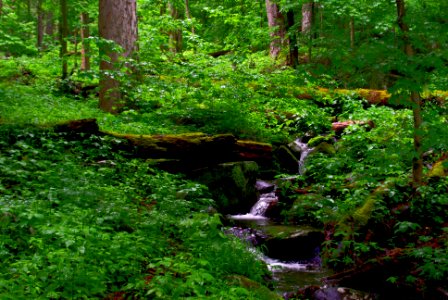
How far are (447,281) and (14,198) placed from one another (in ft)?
18.8

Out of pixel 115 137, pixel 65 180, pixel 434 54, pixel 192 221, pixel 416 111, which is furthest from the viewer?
pixel 115 137

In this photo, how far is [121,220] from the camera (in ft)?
16.9

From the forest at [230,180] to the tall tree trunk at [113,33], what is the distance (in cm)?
4

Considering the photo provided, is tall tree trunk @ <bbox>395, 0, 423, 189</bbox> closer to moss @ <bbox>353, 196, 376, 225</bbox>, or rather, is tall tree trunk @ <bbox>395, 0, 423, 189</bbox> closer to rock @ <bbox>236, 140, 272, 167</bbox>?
moss @ <bbox>353, 196, 376, 225</bbox>

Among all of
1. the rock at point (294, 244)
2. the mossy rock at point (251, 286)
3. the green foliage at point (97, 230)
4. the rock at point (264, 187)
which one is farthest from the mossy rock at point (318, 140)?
the mossy rock at point (251, 286)

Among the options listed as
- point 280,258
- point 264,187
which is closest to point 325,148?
point 264,187

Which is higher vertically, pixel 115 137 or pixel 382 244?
pixel 115 137

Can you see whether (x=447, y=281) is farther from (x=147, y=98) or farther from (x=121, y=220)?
(x=147, y=98)

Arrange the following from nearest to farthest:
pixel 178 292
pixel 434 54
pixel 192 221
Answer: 1. pixel 178 292
2. pixel 434 54
3. pixel 192 221

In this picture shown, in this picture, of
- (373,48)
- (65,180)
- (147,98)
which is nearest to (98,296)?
(65,180)

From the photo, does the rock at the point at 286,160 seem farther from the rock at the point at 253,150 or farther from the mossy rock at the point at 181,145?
the mossy rock at the point at 181,145

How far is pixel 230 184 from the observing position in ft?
31.4

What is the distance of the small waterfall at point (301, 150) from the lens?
11.8 m

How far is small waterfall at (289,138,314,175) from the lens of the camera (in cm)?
1175
